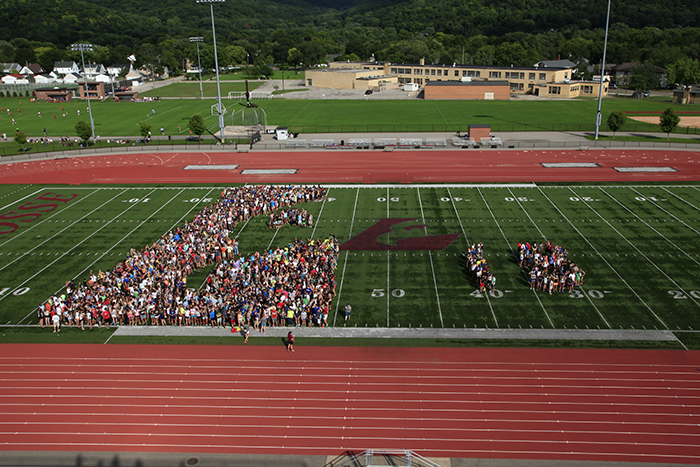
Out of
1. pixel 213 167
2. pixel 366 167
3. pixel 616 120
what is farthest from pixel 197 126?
pixel 616 120

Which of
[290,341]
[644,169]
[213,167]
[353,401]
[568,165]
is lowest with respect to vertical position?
[353,401]

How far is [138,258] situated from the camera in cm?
2620

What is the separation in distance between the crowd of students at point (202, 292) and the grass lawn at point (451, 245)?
1290mm

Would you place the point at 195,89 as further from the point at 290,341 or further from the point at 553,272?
the point at 290,341

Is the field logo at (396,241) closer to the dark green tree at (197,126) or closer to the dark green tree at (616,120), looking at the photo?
the dark green tree at (197,126)

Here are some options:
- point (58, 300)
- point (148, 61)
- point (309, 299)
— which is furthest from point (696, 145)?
point (148, 61)

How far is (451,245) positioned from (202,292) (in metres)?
14.1

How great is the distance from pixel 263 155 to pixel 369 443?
4027 cm

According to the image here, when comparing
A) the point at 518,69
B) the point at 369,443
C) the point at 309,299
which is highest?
the point at 518,69

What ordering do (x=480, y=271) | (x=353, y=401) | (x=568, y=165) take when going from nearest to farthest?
(x=353, y=401) < (x=480, y=271) < (x=568, y=165)

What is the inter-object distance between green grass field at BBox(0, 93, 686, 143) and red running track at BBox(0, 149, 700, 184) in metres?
14.7

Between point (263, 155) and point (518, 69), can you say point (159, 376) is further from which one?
point (518, 69)

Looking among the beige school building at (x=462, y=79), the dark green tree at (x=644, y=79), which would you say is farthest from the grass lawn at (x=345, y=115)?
the dark green tree at (x=644, y=79)

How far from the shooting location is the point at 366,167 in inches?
1857
